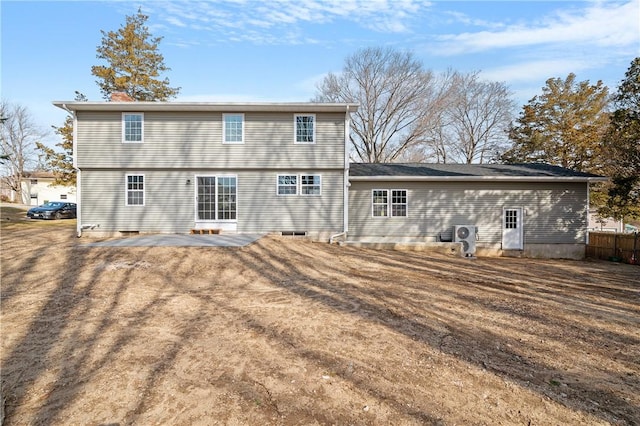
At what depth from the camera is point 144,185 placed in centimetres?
1354

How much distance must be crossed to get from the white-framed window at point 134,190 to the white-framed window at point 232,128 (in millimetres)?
3625

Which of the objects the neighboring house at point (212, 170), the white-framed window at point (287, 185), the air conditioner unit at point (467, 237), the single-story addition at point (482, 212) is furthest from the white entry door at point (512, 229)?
the white-framed window at point (287, 185)

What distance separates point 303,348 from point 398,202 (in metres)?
11.3

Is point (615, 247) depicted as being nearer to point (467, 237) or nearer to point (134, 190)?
point (467, 237)

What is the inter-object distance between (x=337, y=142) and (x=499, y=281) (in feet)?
24.6

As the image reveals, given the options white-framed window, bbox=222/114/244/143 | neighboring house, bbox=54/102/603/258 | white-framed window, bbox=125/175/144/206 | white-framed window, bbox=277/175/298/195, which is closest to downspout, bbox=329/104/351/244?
neighboring house, bbox=54/102/603/258

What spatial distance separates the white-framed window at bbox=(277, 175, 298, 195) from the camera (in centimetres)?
1360

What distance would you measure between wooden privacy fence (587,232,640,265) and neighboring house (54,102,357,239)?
1114cm

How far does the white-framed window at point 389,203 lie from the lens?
48.5 ft

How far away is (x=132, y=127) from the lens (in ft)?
44.2

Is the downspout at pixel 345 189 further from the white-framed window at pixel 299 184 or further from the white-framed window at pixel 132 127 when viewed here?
the white-framed window at pixel 132 127

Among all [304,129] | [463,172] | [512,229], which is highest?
[304,129]

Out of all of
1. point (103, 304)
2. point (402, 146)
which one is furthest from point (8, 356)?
Result: point (402, 146)

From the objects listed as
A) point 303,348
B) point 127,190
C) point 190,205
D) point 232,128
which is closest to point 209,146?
point 232,128
